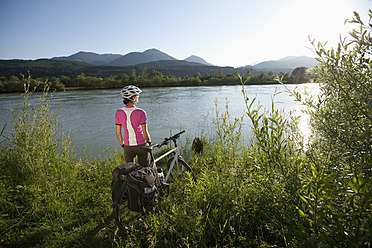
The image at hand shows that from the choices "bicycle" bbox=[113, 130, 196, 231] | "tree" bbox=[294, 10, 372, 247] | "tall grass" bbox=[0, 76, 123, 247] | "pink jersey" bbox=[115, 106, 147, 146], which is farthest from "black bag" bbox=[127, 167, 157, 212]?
"tree" bbox=[294, 10, 372, 247]

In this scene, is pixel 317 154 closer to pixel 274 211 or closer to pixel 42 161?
pixel 274 211

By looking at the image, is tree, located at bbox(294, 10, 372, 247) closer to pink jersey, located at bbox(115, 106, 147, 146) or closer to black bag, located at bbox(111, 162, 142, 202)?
black bag, located at bbox(111, 162, 142, 202)

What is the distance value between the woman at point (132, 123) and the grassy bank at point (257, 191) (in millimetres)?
1105

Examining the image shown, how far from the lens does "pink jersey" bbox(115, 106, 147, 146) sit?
11.0 ft

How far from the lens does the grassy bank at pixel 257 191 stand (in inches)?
50.9

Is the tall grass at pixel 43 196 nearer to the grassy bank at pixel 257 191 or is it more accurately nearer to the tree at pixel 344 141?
the grassy bank at pixel 257 191

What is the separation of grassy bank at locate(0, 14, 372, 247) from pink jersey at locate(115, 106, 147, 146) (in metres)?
1.27

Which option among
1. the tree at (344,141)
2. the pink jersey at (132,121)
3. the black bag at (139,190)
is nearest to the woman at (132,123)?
the pink jersey at (132,121)

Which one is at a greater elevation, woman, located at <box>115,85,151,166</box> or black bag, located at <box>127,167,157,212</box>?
woman, located at <box>115,85,151,166</box>

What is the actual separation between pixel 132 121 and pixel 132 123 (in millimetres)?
38

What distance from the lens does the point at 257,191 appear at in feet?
8.04

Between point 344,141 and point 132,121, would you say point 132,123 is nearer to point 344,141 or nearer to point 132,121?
point 132,121

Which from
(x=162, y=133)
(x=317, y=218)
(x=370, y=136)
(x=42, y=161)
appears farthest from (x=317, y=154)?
(x=162, y=133)

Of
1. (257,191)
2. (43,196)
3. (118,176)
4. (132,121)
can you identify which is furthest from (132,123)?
(257,191)
